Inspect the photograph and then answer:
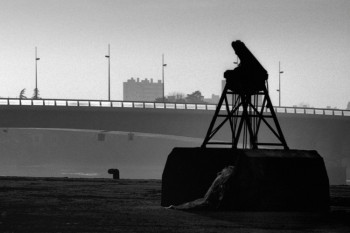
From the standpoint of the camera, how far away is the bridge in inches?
3752

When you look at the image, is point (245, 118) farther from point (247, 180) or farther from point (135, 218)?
point (135, 218)

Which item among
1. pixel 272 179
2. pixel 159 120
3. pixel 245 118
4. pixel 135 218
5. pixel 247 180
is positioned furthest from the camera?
pixel 159 120

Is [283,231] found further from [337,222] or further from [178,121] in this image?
[178,121]

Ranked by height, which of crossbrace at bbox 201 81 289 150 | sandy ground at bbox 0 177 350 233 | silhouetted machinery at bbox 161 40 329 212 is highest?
crossbrace at bbox 201 81 289 150

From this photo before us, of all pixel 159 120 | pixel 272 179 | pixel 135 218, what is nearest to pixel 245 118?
pixel 272 179

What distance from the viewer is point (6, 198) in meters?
30.9

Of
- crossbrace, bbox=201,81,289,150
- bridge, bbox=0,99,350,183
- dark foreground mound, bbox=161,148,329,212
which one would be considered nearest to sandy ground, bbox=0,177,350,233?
dark foreground mound, bbox=161,148,329,212

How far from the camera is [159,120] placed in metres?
103

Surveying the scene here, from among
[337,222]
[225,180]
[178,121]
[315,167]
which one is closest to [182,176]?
[225,180]

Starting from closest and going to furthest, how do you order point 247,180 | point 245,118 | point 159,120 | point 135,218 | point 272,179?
point 135,218
point 247,180
point 272,179
point 245,118
point 159,120

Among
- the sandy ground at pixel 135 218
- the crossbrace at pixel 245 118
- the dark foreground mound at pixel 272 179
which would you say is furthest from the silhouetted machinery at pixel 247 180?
the sandy ground at pixel 135 218

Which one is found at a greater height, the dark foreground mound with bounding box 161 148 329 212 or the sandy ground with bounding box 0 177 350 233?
the dark foreground mound with bounding box 161 148 329 212

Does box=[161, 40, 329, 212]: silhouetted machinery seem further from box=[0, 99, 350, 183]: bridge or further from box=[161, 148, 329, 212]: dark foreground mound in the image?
box=[0, 99, 350, 183]: bridge

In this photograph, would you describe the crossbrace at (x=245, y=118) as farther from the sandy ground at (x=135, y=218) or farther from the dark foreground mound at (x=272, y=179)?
A: the sandy ground at (x=135, y=218)
